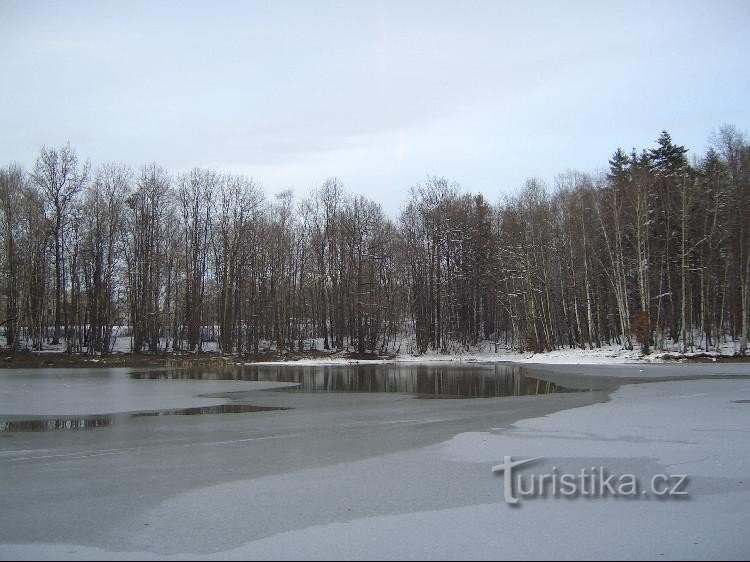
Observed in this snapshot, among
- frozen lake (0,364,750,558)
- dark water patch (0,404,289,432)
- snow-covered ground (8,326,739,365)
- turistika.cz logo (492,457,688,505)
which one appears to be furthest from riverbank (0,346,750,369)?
turistika.cz logo (492,457,688,505)

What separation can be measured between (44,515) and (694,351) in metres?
38.6

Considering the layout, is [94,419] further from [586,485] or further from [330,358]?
[330,358]

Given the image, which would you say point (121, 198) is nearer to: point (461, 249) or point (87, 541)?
point (461, 249)

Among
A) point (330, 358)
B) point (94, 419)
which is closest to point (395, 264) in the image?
point (330, 358)

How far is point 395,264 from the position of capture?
54406 millimetres

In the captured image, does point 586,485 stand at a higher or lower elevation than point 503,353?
higher

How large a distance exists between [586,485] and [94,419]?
12375 mm

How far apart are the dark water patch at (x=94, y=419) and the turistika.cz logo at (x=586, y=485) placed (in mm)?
9755

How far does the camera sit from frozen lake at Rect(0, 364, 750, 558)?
17.6 ft

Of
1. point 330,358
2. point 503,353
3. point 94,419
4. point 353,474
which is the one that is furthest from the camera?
point 503,353

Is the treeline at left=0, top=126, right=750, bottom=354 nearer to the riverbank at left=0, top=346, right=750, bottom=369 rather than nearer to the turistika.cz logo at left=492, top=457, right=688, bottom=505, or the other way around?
the riverbank at left=0, top=346, right=750, bottom=369

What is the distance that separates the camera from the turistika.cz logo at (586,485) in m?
6.89

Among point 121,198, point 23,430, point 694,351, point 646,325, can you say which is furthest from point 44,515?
point 121,198

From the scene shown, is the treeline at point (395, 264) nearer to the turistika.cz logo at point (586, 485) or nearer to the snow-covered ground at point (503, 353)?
the snow-covered ground at point (503, 353)
